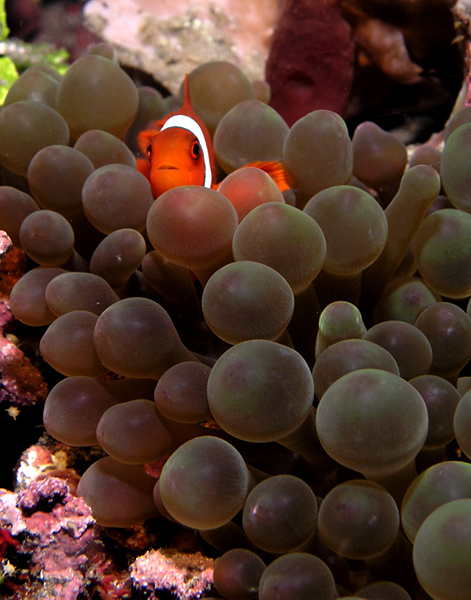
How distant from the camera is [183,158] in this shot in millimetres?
1164

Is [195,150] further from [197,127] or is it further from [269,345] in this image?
[269,345]

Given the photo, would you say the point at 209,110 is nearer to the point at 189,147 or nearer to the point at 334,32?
the point at 189,147

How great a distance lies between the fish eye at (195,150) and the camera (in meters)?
1.19

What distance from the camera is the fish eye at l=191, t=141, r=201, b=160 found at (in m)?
1.19

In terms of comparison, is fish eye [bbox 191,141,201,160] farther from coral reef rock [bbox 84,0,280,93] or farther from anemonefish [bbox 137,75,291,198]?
coral reef rock [bbox 84,0,280,93]

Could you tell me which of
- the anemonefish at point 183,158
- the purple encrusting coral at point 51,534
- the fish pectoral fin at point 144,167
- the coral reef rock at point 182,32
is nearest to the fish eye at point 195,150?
the anemonefish at point 183,158

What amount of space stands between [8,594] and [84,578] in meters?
0.11

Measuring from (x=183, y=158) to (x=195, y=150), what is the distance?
54 millimetres

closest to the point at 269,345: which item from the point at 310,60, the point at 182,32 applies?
the point at 310,60

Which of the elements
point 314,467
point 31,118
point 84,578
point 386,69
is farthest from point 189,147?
point 386,69

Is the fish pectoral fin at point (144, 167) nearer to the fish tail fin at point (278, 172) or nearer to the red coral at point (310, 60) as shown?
the fish tail fin at point (278, 172)

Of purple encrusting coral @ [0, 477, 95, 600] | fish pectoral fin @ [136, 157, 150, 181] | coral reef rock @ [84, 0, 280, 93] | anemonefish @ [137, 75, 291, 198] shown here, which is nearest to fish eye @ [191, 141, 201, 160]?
anemonefish @ [137, 75, 291, 198]

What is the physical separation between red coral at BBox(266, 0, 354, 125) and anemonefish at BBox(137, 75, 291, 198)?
0.69 m

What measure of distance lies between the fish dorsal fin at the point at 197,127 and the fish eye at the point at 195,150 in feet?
0.10
